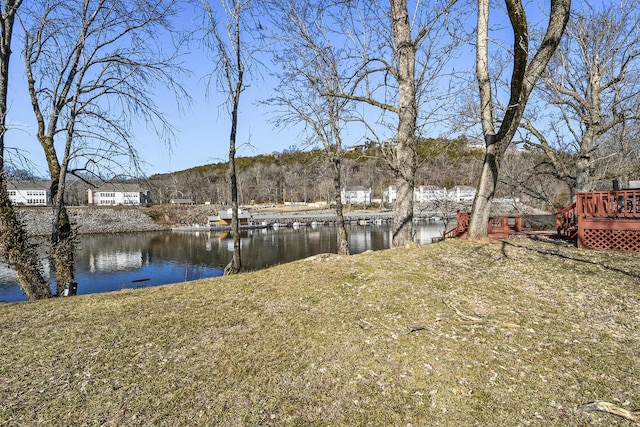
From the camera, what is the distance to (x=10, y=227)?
6.89 metres

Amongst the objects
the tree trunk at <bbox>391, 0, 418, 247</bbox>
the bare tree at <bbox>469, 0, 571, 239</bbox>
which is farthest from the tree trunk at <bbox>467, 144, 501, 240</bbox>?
the tree trunk at <bbox>391, 0, 418, 247</bbox>

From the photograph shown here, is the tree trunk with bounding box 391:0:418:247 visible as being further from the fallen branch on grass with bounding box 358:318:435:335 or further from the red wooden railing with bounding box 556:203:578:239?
the red wooden railing with bounding box 556:203:578:239

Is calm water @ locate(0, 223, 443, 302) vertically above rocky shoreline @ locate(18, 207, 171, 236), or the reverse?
rocky shoreline @ locate(18, 207, 171, 236)

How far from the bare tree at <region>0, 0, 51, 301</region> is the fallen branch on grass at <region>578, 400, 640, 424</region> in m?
8.74

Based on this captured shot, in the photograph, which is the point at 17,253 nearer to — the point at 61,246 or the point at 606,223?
the point at 61,246

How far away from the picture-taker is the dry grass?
10.0 feet

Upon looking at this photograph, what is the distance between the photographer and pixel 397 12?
305 inches

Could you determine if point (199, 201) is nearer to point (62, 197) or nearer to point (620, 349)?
point (62, 197)

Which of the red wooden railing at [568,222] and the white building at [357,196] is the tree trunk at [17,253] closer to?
the red wooden railing at [568,222]

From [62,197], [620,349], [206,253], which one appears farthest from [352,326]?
[206,253]

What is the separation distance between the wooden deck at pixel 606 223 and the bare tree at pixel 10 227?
484 inches

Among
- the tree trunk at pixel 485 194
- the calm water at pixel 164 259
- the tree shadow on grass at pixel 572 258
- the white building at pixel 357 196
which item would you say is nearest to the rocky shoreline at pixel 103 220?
the calm water at pixel 164 259

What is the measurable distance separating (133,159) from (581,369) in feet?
27.7

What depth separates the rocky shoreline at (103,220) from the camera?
55434 millimetres
